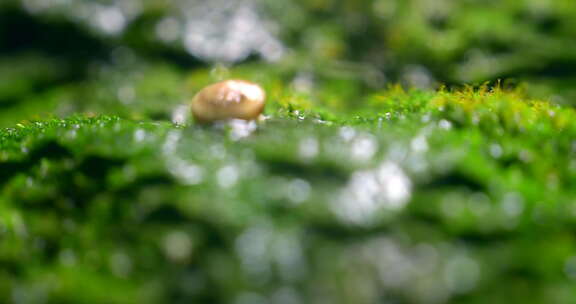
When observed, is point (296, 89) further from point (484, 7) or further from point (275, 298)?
point (275, 298)

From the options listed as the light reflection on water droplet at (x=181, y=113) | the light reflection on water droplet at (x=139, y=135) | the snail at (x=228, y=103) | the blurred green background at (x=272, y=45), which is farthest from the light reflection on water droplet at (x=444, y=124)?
the light reflection on water droplet at (x=181, y=113)

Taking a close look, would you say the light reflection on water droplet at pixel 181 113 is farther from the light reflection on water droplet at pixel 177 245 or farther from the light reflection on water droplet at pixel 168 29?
the light reflection on water droplet at pixel 177 245

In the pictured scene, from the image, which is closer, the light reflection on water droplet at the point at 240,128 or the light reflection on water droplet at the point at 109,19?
the light reflection on water droplet at the point at 240,128

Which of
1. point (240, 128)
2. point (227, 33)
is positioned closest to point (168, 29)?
point (227, 33)

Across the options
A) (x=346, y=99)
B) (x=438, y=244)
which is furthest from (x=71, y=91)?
(x=438, y=244)

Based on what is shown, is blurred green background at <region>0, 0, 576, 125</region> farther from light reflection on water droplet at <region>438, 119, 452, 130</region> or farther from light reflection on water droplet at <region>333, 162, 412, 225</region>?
light reflection on water droplet at <region>333, 162, 412, 225</region>

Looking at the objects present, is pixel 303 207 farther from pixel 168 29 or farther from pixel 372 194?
pixel 168 29
